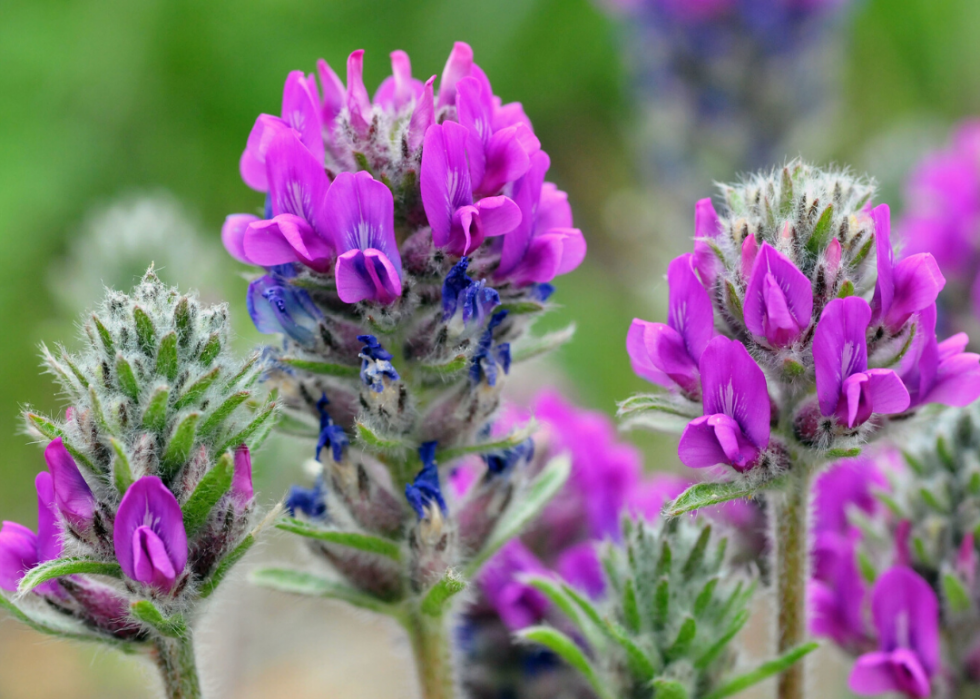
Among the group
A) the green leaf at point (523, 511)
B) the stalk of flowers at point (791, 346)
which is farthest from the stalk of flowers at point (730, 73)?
the stalk of flowers at point (791, 346)

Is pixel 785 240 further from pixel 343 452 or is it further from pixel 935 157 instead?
pixel 935 157

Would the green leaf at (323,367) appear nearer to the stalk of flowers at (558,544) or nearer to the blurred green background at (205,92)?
the stalk of flowers at (558,544)

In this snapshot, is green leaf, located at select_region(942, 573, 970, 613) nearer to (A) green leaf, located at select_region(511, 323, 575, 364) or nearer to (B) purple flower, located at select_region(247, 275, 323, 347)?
(A) green leaf, located at select_region(511, 323, 575, 364)

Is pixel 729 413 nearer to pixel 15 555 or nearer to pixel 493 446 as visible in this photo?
pixel 493 446

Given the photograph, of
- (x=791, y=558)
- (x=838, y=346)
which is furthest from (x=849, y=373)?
(x=791, y=558)

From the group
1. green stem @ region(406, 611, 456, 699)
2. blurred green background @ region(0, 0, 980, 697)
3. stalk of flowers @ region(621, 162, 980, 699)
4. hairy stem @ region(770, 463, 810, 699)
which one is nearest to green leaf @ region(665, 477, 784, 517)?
stalk of flowers @ region(621, 162, 980, 699)

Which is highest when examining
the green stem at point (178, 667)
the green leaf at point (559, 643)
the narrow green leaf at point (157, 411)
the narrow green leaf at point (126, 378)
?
the narrow green leaf at point (126, 378)

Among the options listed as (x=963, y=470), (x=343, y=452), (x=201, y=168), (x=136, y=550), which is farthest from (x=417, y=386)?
(x=201, y=168)
